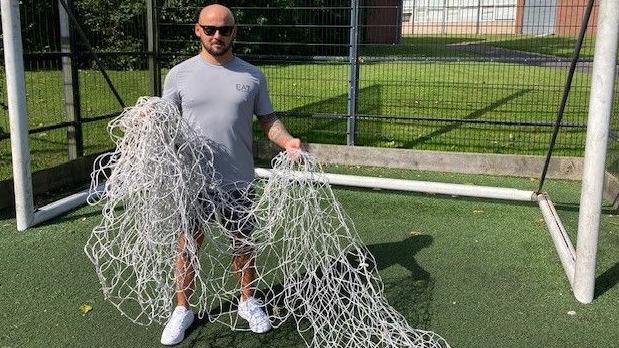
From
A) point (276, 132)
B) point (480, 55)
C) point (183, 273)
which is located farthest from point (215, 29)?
point (480, 55)

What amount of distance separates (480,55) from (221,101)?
18.5 feet

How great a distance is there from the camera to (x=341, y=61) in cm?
764

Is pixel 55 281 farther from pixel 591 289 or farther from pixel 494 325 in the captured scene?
pixel 591 289

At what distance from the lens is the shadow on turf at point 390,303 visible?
3260 mm

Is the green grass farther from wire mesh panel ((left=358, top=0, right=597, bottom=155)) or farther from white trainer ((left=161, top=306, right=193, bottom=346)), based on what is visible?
wire mesh panel ((left=358, top=0, right=597, bottom=155))

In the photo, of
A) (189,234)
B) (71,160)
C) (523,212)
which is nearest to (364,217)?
(523,212)

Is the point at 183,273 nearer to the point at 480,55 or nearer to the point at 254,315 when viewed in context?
the point at 254,315

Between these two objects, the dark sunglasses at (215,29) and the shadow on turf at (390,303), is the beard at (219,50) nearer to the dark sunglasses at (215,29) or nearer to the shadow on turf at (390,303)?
the dark sunglasses at (215,29)

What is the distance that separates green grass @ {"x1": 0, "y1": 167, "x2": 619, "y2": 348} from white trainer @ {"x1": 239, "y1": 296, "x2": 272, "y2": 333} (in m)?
0.05

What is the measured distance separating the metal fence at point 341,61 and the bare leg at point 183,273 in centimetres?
Answer: 294

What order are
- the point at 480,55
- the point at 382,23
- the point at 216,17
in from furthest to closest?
the point at 382,23 → the point at 480,55 → the point at 216,17

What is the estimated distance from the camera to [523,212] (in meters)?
5.45

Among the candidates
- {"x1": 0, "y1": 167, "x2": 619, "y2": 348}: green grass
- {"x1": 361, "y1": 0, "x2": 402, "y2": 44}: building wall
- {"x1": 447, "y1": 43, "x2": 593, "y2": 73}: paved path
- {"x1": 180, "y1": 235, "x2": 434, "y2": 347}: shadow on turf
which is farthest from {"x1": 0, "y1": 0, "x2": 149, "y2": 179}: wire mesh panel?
{"x1": 447, "y1": 43, "x2": 593, "y2": 73}: paved path

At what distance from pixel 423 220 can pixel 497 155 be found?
1.91m
